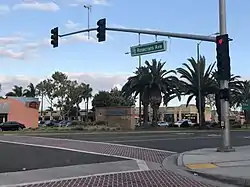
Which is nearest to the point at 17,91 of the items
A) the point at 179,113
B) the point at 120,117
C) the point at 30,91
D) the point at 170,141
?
the point at 30,91

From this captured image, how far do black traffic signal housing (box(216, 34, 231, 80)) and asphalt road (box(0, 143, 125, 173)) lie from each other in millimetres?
6489

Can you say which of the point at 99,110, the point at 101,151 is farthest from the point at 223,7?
the point at 99,110

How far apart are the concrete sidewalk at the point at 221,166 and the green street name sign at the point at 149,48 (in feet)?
22.2

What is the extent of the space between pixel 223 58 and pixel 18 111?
56.3 meters

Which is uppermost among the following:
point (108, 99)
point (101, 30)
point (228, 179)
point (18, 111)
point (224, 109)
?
point (108, 99)

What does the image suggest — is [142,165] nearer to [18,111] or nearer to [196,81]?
[196,81]

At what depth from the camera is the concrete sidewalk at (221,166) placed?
11.7 m

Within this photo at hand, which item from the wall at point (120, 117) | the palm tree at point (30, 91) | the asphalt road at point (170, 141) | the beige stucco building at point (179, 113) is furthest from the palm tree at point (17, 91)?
the asphalt road at point (170, 141)

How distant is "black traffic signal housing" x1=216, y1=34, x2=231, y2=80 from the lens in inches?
765

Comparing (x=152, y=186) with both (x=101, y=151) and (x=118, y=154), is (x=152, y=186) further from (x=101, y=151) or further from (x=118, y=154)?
(x=101, y=151)

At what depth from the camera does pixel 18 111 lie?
233 feet

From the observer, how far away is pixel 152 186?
10.7 metres

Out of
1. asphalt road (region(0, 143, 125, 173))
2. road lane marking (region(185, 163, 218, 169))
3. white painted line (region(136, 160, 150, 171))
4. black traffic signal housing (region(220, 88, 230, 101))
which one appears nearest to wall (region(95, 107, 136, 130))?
black traffic signal housing (region(220, 88, 230, 101))

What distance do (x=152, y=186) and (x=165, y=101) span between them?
151 ft
